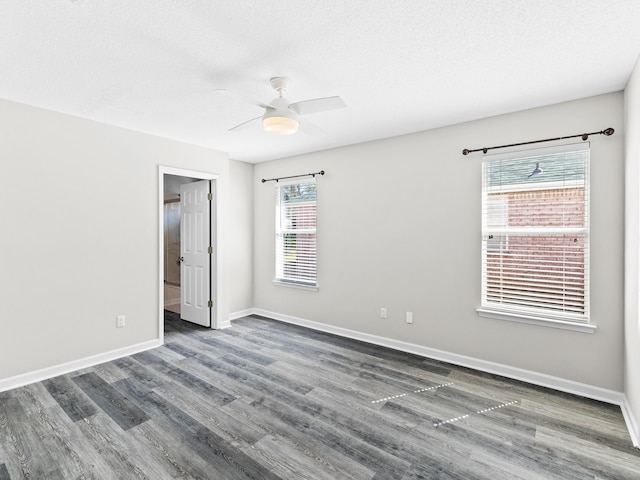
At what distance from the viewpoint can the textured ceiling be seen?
1.77m

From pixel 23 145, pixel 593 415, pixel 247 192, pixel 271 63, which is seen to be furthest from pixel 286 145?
pixel 593 415

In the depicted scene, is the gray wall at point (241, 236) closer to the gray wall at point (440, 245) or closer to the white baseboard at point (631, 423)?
the gray wall at point (440, 245)

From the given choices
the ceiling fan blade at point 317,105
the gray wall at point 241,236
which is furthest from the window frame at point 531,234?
the gray wall at point 241,236

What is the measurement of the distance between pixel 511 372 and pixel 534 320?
22.5 inches

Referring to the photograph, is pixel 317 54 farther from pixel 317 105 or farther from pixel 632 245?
pixel 632 245

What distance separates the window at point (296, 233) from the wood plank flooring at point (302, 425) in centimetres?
165

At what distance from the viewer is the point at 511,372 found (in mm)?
3184

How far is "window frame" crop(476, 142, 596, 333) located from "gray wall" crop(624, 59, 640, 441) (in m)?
0.27

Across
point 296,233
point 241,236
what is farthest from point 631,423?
point 241,236

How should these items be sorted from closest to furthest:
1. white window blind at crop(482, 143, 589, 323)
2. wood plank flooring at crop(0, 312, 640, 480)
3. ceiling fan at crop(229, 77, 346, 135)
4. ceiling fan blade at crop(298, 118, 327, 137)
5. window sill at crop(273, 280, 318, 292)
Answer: wood plank flooring at crop(0, 312, 640, 480) → ceiling fan at crop(229, 77, 346, 135) → ceiling fan blade at crop(298, 118, 327, 137) → white window blind at crop(482, 143, 589, 323) → window sill at crop(273, 280, 318, 292)

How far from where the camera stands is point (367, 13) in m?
1.78

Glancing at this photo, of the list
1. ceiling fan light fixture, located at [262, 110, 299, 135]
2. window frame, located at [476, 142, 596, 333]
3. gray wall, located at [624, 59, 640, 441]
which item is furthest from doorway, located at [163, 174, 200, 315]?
gray wall, located at [624, 59, 640, 441]

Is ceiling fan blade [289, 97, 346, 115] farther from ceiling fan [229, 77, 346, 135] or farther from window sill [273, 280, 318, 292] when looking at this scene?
window sill [273, 280, 318, 292]

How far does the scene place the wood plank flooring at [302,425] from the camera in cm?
198
